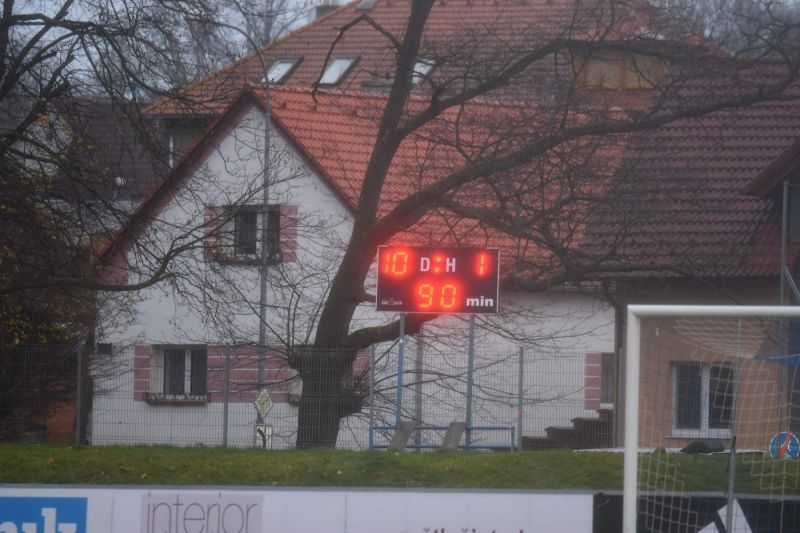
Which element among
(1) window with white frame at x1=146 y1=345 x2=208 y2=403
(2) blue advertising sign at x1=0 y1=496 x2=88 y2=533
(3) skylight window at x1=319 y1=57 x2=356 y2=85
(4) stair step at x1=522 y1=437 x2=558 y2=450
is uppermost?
(3) skylight window at x1=319 y1=57 x2=356 y2=85

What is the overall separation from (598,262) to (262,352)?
5.07m

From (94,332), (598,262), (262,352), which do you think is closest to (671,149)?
(598,262)

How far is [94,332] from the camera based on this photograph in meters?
20.3

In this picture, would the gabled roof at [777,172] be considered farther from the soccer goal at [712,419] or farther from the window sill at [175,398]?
the window sill at [175,398]

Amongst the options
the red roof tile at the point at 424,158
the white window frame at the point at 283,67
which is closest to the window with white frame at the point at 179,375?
the red roof tile at the point at 424,158

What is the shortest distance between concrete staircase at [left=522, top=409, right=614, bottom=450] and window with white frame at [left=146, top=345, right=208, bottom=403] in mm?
4779

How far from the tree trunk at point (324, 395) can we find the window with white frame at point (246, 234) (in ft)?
5.37

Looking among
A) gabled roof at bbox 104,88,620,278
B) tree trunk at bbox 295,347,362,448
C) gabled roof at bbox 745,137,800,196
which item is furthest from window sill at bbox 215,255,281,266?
gabled roof at bbox 745,137,800,196

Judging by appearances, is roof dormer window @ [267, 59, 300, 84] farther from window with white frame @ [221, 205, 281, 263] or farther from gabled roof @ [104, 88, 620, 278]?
window with white frame @ [221, 205, 281, 263]

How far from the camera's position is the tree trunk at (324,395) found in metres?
15.1

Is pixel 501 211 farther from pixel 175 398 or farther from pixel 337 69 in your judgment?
pixel 337 69

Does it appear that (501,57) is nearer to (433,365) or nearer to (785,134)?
(433,365)

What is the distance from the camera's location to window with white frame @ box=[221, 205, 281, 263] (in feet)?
48.3

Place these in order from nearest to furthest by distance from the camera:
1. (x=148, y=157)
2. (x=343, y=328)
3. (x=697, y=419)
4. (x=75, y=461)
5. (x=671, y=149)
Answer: (x=75, y=461) → (x=697, y=419) → (x=148, y=157) → (x=343, y=328) → (x=671, y=149)
